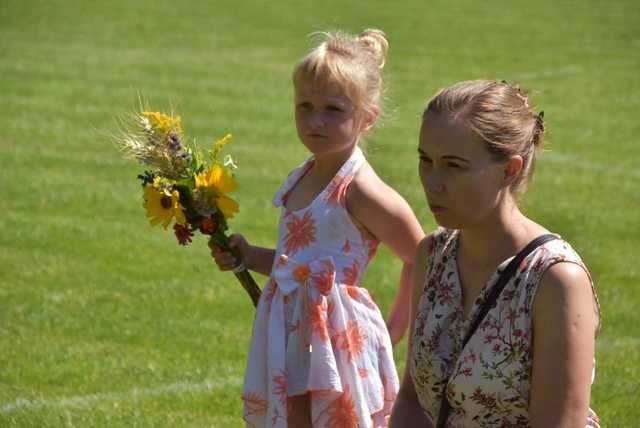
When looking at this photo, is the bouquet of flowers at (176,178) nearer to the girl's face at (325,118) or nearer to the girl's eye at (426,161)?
the girl's face at (325,118)

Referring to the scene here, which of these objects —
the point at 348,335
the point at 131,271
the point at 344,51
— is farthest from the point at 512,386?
the point at 131,271

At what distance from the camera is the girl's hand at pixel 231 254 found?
196 inches

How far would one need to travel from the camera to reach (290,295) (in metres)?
4.74

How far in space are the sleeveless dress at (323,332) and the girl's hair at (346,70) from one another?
0.25 metres

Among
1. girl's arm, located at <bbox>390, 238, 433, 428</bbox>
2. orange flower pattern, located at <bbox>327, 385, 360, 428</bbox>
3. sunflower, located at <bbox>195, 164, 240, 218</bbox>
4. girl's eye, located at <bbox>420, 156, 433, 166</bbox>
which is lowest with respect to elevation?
orange flower pattern, located at <bbox>327, 385, 360, 428</bbox>

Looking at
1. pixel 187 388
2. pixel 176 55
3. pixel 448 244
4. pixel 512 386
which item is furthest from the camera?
pixel 176 55

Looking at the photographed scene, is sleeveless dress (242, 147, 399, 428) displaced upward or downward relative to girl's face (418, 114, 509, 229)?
downward

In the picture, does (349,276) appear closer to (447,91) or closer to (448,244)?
(448,244)

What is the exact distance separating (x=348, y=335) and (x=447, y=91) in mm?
1353

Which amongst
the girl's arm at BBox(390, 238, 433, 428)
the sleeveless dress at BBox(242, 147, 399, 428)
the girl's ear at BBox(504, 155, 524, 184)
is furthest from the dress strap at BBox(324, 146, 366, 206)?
the girl's ear at BBox(504, 155, 524, 184)

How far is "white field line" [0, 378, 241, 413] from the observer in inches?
246

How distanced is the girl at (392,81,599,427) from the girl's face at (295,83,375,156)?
106 cm

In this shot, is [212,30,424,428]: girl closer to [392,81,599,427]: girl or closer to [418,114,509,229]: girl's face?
[392,81,599,427]: girl

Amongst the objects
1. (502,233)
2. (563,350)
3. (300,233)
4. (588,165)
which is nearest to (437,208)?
(502,233)
